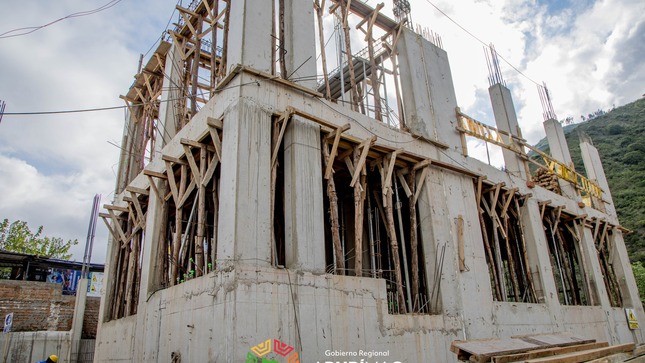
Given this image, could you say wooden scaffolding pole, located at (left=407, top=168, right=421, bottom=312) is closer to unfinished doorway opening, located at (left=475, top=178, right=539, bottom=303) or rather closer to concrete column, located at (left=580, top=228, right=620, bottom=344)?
unfinished doorway opening, located at (left=475, top=178, right=539, bottom=303)

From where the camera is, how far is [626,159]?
5409 cm

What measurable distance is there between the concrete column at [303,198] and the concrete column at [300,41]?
55.3 inches

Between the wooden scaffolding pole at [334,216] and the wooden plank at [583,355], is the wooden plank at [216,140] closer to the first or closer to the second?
the wooden scaffolding pole at [334,216]

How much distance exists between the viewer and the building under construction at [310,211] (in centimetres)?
780

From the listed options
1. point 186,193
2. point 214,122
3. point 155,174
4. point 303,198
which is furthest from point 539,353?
point 155,174

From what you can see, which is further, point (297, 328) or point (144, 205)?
point (144, 205)

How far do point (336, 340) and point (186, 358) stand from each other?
266 cm

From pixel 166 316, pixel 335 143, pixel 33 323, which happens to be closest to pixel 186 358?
pixel 166 316

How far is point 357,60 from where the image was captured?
1630 cm

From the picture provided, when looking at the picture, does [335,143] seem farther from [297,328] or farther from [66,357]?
[66,357]

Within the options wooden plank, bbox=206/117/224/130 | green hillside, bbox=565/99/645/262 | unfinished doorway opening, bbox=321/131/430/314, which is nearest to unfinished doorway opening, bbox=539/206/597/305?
unfinished doorway opening, bbox=321/131/430/314

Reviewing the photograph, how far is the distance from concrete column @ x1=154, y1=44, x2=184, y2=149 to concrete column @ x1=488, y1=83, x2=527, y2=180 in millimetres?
11802

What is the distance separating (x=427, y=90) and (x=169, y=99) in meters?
7.90

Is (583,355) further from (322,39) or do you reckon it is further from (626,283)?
(626,283)
